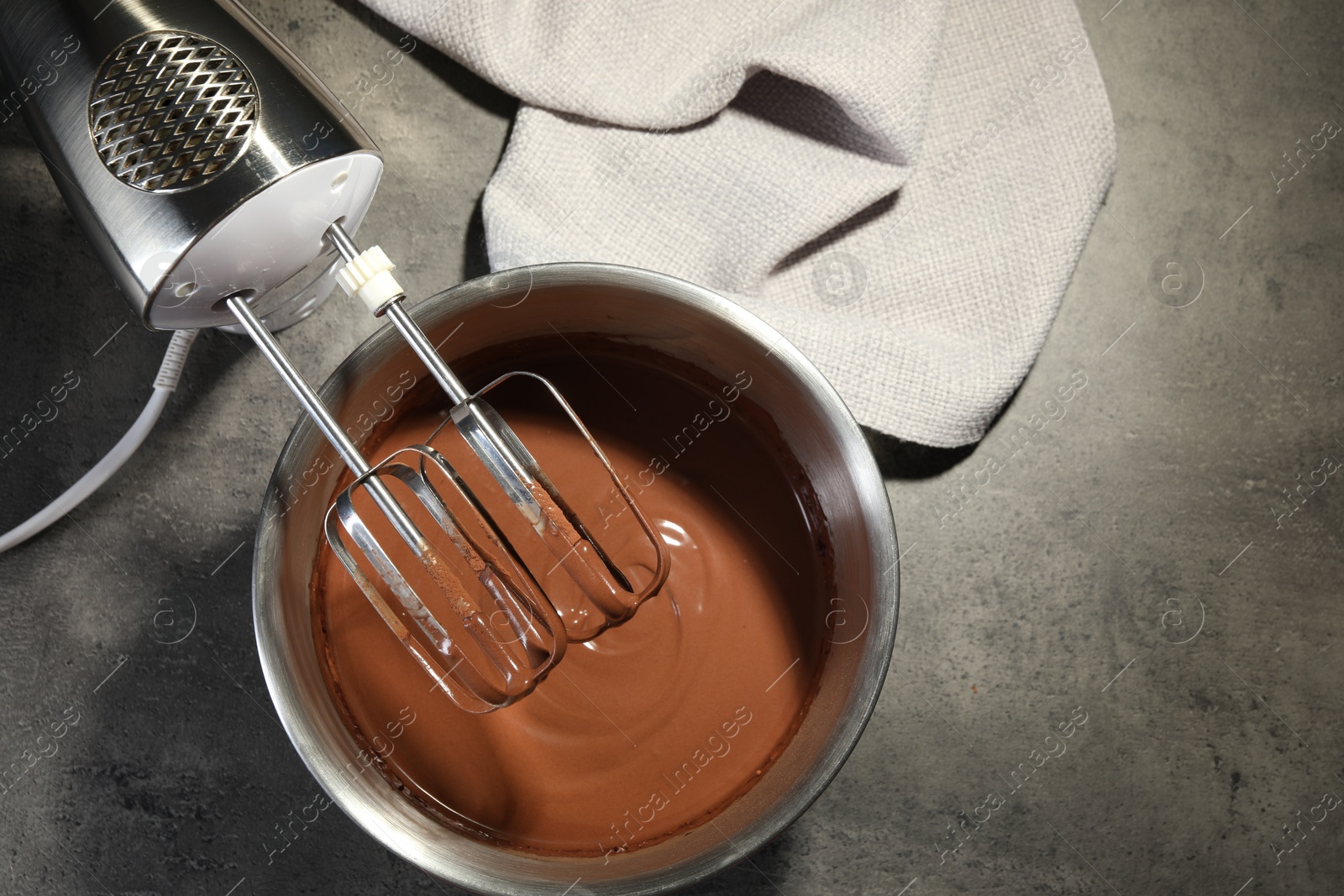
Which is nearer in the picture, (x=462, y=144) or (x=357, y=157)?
(x=357, y=157)

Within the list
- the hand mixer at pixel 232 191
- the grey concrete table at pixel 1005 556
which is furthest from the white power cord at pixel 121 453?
the hand mixer at pixel 232 191

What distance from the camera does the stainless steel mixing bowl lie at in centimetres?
33

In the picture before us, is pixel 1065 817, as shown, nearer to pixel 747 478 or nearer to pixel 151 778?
pixel 747 478

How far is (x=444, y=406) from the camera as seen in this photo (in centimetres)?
43

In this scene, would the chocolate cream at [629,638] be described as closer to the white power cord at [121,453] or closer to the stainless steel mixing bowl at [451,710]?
the stainless steel mixing bowl at [451,710]

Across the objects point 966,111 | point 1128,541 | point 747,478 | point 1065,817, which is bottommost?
point 1065,817

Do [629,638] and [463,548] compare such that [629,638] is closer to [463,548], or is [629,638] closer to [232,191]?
[463,548]

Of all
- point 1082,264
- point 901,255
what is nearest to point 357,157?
point 901,255

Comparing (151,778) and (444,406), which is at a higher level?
(444,406)

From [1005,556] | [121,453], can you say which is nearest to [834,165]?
[1005,556]

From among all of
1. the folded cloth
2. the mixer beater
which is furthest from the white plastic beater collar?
the folded cloth

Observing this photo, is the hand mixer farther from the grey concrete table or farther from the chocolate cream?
the grey concrete table

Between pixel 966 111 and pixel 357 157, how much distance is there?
35 cm

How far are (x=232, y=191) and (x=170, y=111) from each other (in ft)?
0.14
